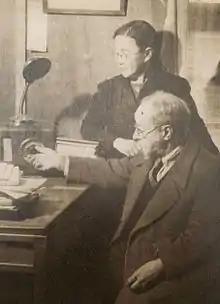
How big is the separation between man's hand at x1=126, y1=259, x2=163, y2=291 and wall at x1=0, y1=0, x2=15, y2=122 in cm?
40

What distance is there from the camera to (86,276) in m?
1.65

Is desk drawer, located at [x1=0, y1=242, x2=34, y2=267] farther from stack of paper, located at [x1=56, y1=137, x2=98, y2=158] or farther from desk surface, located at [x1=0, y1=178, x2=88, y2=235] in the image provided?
stack of paper, located at [x1=56, y1=137, x2=98, y2=158]

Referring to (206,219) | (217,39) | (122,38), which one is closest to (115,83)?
(122,38)

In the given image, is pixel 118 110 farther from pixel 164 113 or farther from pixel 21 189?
pixel 21 189

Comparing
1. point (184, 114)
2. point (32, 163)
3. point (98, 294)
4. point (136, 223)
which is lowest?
point (98, 294)

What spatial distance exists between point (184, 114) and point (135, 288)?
1.17ft

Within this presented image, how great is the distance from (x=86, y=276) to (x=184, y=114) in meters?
0.38

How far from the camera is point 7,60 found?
165cm

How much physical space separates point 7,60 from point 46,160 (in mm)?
213

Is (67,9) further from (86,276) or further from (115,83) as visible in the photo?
(86,276)

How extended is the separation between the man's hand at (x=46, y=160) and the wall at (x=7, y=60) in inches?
3.7

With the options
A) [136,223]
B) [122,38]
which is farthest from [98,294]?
[122,38]

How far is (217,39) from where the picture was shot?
164 cm

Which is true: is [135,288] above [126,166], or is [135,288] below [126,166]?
below
